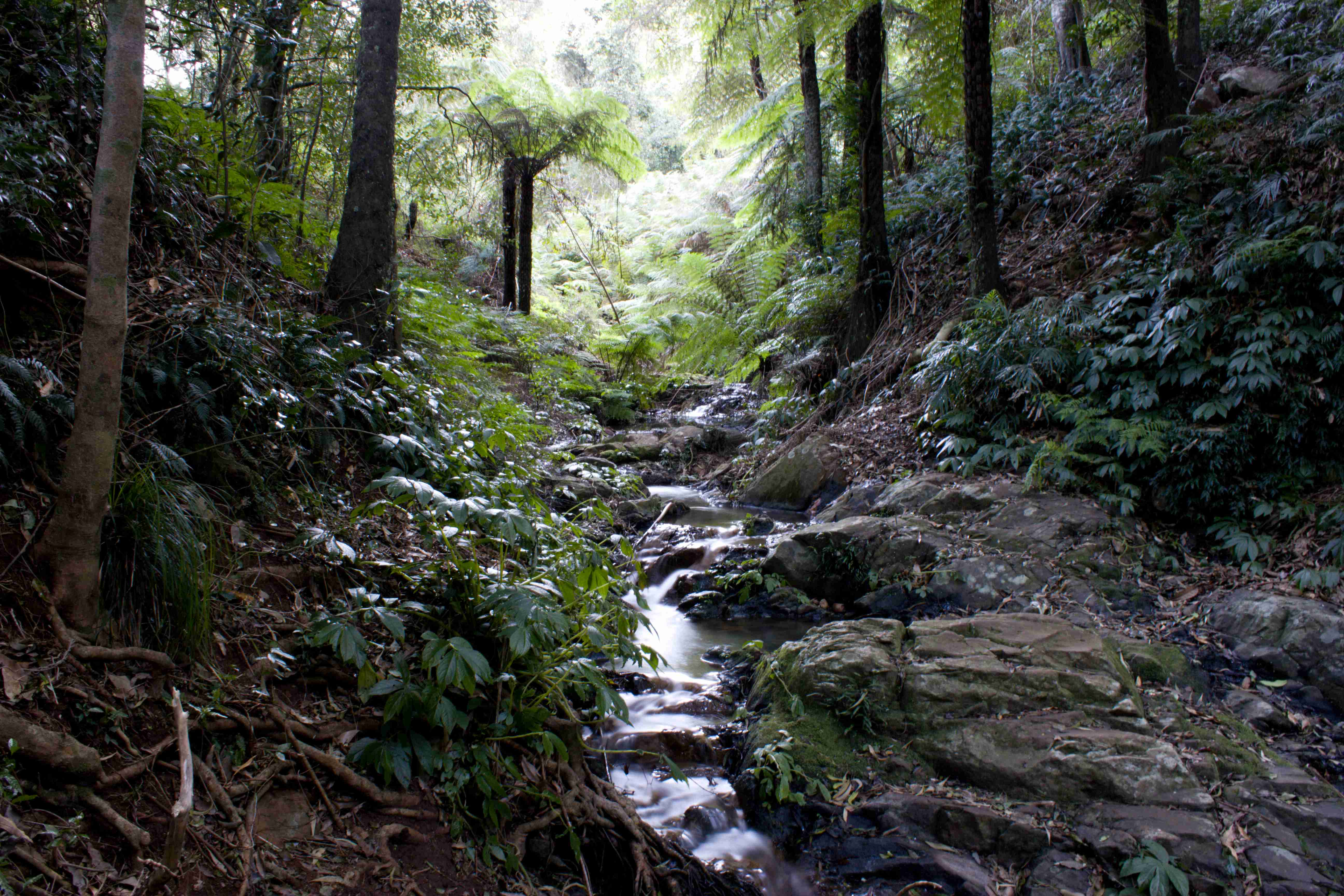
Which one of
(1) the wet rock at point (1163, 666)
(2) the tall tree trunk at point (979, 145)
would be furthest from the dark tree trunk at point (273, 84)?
(2) the tall tree trunk at point (979, 145)

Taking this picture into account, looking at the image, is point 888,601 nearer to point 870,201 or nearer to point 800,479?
point 800,479

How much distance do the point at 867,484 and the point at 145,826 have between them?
17.8ft

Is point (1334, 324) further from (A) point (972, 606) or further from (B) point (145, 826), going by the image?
(B) point (145, 826)

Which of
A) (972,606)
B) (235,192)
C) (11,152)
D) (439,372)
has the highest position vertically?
(235,192)

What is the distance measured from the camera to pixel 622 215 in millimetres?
18922

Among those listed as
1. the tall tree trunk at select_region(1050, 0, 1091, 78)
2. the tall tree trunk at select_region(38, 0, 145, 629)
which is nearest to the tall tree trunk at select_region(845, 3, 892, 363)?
the tall tree trunk at select_region(1050, 0, 1091, 78)

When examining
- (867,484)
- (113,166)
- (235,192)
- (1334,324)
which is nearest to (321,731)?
(113,166)

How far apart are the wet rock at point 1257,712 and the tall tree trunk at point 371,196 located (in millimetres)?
5002

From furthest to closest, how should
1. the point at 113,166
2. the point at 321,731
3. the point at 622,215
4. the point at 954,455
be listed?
the point at 622,215 → the point at 954,455 → the point at 321,731 → the point at 113,166

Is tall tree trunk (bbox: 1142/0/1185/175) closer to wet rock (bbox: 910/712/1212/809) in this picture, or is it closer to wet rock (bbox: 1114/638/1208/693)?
wet rock (bbox: 1114/638/1208/693)

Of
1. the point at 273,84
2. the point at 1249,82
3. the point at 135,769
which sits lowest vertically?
the point at 135,769

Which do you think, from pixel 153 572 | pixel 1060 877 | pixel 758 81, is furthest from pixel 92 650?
pixel 758 81

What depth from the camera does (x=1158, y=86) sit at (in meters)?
6.72

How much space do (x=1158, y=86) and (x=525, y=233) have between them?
854 centimetres
